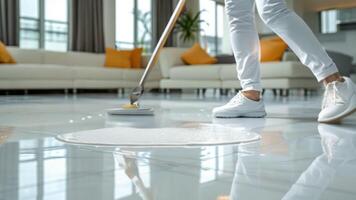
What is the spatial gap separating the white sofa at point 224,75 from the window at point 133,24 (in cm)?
302

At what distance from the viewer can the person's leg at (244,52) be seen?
1.85 meters

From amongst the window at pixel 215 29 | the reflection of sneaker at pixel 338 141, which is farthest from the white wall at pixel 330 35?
the reflection of sneaker at pixel 338 141

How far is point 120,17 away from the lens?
30.3ft

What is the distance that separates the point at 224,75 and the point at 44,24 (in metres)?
3.87

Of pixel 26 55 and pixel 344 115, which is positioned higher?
pixel 26 55

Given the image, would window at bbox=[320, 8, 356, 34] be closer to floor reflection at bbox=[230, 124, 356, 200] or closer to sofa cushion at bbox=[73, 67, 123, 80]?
sofa cushion at bbox=[73, 67, 123, 80]

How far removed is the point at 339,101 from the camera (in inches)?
60.8

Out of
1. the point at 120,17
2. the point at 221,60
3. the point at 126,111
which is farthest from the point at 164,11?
the point at 126,111

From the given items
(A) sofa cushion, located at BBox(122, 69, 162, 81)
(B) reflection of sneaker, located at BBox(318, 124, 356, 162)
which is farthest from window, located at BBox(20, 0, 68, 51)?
(B) reflection of sneaker, located at BBox(318, 124, 356, 162)

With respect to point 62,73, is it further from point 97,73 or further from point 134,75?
point 134,75

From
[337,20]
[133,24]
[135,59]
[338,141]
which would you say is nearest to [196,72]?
[135,59]

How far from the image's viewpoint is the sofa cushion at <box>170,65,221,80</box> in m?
5.72

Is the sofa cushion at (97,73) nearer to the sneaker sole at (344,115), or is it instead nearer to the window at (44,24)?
the window at (44,24)

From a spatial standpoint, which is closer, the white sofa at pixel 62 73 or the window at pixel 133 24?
the white sofa at pixel 62 73
